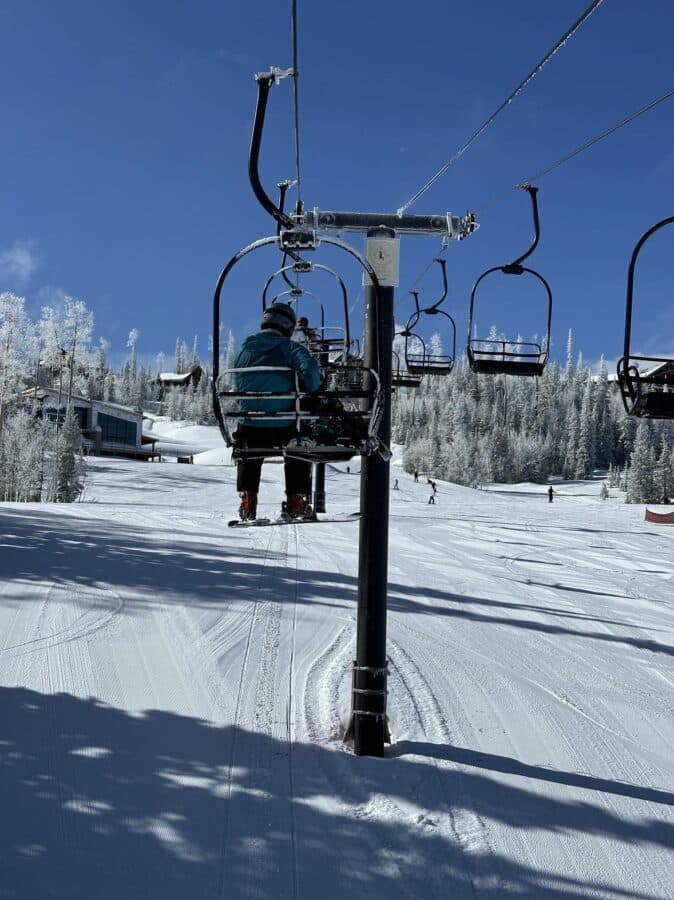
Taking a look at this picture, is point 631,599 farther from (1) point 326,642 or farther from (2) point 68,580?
(2) point 68,580

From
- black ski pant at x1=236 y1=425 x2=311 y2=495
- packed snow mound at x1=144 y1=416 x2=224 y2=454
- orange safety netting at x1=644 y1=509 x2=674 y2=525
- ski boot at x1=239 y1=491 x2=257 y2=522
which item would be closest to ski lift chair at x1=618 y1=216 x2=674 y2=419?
black ski pant at x1=236 y1=425 x2=311 y2=495

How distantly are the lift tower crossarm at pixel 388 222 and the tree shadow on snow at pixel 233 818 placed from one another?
362cm

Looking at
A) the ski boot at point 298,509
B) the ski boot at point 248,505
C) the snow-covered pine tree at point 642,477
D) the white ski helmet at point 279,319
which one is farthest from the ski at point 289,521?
the snow-covered pine tree at point 642,477

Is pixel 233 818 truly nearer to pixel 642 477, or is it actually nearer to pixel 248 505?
pixel 248 505

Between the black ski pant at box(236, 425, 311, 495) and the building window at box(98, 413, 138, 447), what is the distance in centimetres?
6303

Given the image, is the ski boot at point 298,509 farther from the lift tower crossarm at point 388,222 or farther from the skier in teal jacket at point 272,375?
the lift tower crossarm at point 388,222

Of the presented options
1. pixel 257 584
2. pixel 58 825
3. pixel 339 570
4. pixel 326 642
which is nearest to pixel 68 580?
pixel 257 584

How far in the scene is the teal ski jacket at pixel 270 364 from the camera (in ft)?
15.2

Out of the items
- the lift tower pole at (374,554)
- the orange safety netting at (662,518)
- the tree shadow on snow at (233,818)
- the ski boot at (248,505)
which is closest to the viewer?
the tree shadow on snow at (233,818)

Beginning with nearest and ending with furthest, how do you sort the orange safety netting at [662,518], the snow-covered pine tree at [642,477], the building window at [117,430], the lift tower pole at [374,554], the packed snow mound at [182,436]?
1. the lift tower pole at [374,554]
2. the orange safety netting at [662,518]
3. the building window at [117,430]
4. the snow-covered pine tree at [642,477]
5. the packed snow mound at [182,436]

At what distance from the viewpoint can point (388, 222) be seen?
184 inches

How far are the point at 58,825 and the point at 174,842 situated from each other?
0.64m

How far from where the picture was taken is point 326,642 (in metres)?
6.86

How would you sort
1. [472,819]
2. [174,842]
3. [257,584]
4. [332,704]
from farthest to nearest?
[257,584], [332,704], [472,819], [174,842]
